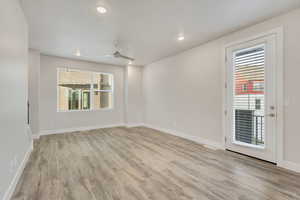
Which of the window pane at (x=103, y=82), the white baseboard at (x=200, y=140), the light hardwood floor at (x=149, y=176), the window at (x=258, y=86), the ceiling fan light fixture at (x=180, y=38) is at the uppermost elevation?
the ceiling fan light fixture at (x=180, y=38)

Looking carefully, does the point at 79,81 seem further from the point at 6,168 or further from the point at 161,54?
the point at 6,168

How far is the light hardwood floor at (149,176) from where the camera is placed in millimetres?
1818

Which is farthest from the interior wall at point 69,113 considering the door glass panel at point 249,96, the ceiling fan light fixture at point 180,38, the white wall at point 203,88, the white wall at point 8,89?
the door glass panel at point 249,96

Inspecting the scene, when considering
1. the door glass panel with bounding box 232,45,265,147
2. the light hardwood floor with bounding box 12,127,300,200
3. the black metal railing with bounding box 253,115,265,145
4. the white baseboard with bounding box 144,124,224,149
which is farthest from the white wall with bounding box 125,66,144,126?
the black metal railing with bounding box 253,115,265,145

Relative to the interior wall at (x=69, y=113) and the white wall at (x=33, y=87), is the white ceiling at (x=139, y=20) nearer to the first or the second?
the white wall at (x=33, y=87)

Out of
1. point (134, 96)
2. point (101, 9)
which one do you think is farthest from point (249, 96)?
point (134, 96)

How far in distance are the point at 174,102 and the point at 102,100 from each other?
10.4 feet

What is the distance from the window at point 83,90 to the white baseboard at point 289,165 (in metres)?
5.57

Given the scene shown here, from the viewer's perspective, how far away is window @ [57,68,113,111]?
5207 millimetres

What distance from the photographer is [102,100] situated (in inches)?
239

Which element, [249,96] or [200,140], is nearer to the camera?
[249,96]

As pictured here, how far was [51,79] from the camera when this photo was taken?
4859mm

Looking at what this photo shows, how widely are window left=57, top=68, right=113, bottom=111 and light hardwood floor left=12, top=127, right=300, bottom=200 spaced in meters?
2.16

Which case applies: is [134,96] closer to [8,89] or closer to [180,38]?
[180,38]
